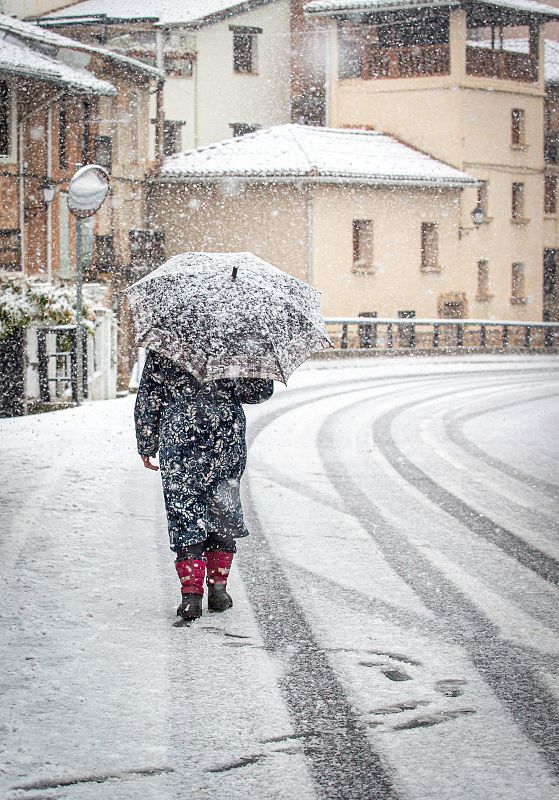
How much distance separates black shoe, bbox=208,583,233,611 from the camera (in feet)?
19.2

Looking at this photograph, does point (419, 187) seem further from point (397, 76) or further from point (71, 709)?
point (71, 709)

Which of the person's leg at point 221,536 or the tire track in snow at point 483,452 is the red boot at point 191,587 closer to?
the person's leg at point 221,536

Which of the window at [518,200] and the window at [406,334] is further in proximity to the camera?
the window at [518,200]

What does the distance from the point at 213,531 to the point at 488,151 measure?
3866 centimetres

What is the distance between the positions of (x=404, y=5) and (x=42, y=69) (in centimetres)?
1605

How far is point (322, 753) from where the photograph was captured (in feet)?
12.8

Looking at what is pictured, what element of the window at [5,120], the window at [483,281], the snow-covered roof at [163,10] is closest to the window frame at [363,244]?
the window at [483,281]

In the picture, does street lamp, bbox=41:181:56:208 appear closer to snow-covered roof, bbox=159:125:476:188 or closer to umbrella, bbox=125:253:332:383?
snow-covered roof, bbox=159:125:476:188

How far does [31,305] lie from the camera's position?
51.6ft

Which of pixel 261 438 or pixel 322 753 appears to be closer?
pixel 322 753

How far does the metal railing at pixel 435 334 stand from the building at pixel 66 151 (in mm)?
6550

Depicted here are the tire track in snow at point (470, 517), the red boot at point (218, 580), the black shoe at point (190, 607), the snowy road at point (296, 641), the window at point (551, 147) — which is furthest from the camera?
the window at point (551, 147)

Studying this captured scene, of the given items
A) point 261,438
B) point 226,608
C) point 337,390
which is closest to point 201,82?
point 337,390

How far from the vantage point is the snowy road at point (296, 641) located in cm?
381
